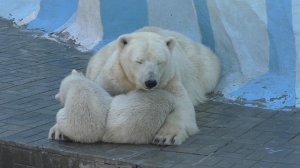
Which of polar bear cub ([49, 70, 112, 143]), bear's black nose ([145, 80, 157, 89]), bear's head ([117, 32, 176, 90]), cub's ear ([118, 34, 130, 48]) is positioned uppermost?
cub's ear ([118, 34, 130, 48])

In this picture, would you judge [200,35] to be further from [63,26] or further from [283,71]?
[63,26]

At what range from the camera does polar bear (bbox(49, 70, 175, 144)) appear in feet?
17.1

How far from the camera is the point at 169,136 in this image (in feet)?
17.2

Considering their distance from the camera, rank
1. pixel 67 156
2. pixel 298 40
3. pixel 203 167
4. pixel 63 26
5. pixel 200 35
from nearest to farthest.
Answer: pixel 203 167
pixel 67 156
pixel 298 40
pixel 200 35
pixel 63 26

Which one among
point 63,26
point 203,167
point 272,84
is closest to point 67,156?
point 203,167

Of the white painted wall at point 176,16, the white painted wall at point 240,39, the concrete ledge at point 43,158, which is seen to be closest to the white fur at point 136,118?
the concrete ledge at point 43,158

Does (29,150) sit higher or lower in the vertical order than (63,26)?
lower

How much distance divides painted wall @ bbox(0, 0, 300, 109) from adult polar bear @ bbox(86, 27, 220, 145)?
0.58 m

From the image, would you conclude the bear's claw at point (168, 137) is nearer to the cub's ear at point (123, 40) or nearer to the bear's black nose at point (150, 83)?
the bear's black nose at point (150, 83)

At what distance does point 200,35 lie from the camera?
7324 mm

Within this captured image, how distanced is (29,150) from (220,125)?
1559 mm

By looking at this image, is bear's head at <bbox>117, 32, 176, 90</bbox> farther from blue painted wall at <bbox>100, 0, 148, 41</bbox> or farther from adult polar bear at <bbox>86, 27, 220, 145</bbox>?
blue painted wall at <bbox>100, 0, 148, 41</bbox>

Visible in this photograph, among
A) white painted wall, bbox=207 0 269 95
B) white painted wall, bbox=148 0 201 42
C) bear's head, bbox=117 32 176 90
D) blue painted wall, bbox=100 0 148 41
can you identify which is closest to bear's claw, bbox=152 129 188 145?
bear's head, bbox=117 32 176 90

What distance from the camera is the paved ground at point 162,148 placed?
4.96m
